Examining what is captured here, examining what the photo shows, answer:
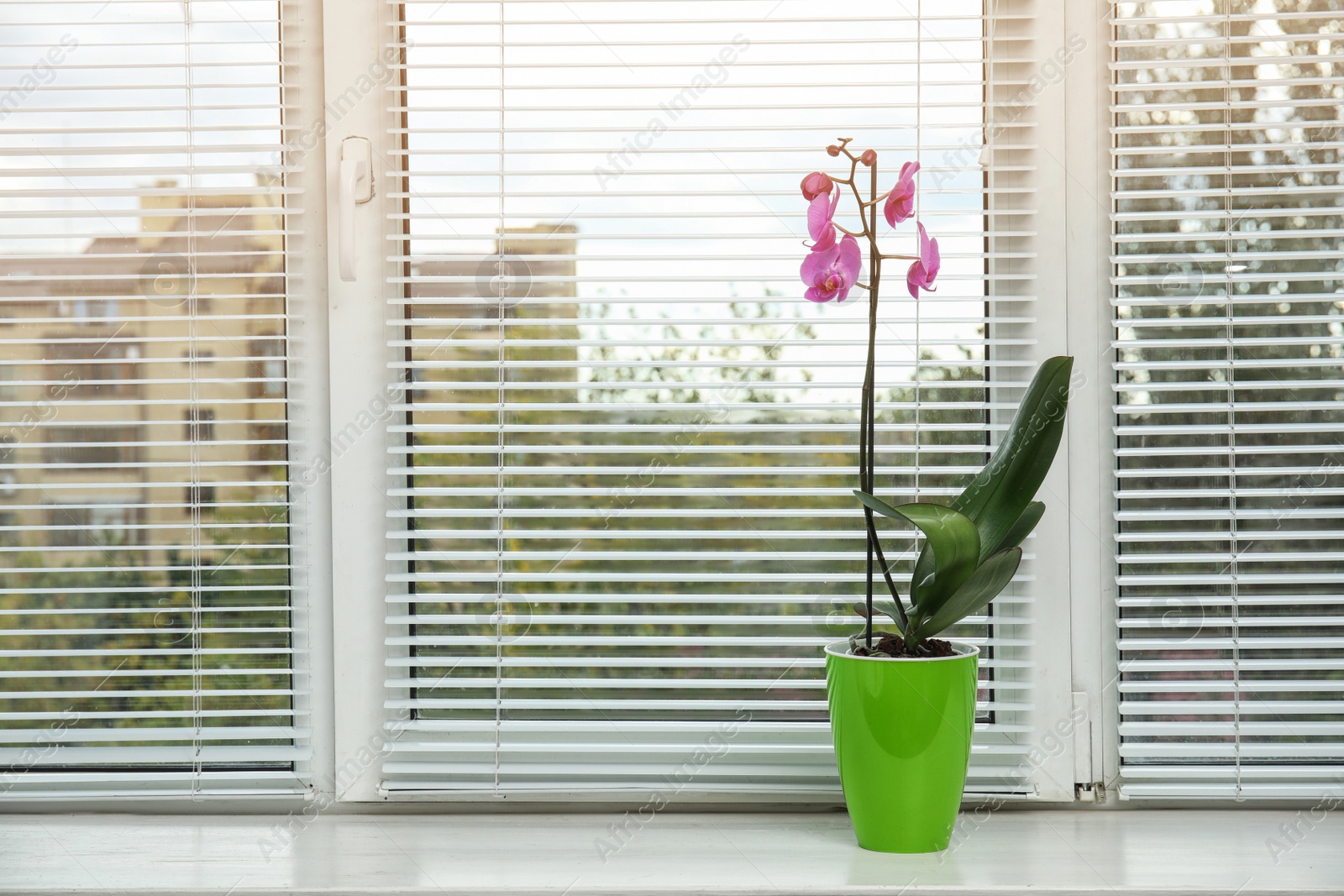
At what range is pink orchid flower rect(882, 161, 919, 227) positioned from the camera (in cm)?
106

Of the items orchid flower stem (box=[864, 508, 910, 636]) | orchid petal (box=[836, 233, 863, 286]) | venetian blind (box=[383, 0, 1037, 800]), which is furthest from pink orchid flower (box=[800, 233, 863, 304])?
orchid flower stem (box=[864, 508, 910, 636])

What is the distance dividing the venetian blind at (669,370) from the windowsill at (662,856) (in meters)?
0.07

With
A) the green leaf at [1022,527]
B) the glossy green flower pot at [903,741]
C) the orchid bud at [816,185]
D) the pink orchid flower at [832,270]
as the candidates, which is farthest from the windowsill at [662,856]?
the orchid bud at [816,185]

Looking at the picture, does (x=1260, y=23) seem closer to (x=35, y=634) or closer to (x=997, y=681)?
(x=997, y=681)

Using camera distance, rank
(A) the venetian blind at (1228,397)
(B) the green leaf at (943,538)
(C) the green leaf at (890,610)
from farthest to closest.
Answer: (A) the venetian blind at (1228,397) < (C) the green leaf at (890,610) < (B) the green leaf at (943,538)

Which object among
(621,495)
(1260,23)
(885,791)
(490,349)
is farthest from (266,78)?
(1260,23)

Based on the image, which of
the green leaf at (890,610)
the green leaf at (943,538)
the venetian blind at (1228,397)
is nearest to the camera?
the green leaf at (943,538)

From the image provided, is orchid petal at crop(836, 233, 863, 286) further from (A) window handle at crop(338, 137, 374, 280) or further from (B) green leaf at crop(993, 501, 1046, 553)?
(A) window handle at crop(338, 137, 374, 280)

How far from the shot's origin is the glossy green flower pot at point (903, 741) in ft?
3.43

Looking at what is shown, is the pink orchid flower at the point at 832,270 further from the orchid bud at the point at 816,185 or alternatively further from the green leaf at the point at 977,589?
the green leaf at the point at 977,589

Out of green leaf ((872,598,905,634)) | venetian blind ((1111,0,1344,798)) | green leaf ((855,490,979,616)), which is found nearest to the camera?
green leaf ((855,490,979,616))

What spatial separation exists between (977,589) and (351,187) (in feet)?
3.02

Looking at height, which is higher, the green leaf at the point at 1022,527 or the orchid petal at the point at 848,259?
the orchid petal at the point at 848,259

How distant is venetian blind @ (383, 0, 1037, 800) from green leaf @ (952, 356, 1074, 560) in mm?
154
